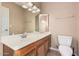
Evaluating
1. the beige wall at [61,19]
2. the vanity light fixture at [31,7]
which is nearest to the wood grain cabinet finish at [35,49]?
the beige wall at [61,19]

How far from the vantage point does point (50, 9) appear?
1.71 m

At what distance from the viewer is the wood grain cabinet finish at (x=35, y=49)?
1524 mm

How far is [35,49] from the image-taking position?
1.74m

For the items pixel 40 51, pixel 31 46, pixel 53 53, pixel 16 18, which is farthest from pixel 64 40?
pixel 16 18

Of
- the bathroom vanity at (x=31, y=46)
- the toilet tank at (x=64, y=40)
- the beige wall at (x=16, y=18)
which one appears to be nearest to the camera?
the bathroom vanity at (x=31, y=46)

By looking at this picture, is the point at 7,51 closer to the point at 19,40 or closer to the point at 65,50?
the point at 19,40

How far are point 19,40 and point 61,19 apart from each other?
0.71 metres

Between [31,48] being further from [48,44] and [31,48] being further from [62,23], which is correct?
[62,23]

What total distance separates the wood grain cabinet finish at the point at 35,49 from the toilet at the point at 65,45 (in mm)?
181

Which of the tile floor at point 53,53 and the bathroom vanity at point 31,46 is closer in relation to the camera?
the bathroom vanity at point 31,46

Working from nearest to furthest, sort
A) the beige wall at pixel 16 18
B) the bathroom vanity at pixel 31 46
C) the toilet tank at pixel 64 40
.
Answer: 1. the bathroom vanity at pixel 31 46
2. the beige wall at pixel 16 18
3. the toilet tank at pixel 64 40

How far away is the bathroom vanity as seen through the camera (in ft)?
4.94

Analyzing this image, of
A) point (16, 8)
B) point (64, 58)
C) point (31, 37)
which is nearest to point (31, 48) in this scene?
point (31, 37)

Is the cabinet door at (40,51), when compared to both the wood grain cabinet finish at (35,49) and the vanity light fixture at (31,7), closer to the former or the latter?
the wood grain cabinet finish at (35,49)
